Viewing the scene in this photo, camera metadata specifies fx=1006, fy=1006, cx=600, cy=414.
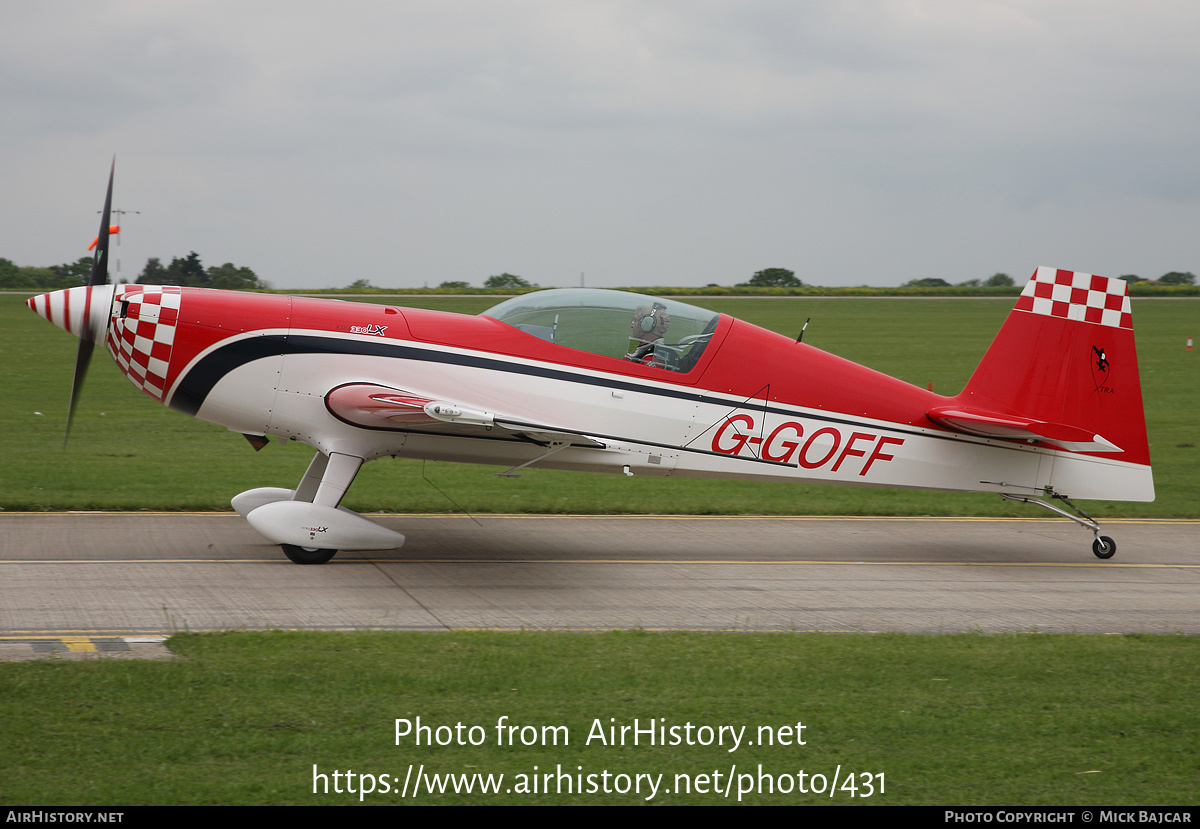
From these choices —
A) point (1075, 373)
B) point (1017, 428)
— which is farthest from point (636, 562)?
point (1075, 373)

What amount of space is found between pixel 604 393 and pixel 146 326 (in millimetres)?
4448

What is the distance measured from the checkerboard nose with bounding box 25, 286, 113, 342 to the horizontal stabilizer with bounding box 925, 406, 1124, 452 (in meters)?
8.48

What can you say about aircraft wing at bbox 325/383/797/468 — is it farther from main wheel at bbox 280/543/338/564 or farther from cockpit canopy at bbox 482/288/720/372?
main wheel at bbox 280/543/338/564

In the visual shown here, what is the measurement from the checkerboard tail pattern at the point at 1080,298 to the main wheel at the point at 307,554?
8.01 m

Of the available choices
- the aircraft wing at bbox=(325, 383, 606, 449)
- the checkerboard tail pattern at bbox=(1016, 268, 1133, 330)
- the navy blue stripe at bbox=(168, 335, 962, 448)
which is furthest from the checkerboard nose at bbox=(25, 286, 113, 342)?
the checkerboard tail pattern at bbox=(1016, 268, 1133, 330)

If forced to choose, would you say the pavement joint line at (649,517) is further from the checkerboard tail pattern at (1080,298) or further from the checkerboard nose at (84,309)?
the checkerboard tail pattern at (1080,298)

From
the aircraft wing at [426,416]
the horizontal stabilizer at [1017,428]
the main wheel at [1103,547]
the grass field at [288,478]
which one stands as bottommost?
the grass field at [288,478]

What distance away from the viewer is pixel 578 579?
31.6 feet

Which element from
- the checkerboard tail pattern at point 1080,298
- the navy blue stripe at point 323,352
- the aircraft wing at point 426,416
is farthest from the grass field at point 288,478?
the aircraft wing at point 426,416

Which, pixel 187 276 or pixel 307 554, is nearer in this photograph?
pixel 307 554

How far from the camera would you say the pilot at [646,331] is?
33.7 ft

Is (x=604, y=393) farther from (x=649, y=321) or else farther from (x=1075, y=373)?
(x=1075, y=373)
